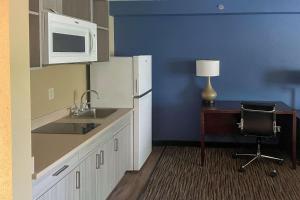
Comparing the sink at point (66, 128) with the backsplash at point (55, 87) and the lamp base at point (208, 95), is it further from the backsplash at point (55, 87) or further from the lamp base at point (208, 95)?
the lamp base at point (208, 95)

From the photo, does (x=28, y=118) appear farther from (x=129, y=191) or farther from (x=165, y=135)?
(x=165, y=135)

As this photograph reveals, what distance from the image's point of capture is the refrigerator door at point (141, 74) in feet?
16.5

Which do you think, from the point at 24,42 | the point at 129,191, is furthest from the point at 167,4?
the point at 24,42

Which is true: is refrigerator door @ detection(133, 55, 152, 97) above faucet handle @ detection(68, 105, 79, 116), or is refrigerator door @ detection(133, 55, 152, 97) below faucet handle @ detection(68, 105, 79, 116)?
above

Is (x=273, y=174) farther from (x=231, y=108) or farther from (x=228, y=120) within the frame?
(x=228, y=120)

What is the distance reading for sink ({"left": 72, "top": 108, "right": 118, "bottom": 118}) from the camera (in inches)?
184

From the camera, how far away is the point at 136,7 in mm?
6219

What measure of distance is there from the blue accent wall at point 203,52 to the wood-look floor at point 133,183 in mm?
1126

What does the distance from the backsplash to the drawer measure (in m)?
0.91

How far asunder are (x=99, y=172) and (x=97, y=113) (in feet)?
4.34

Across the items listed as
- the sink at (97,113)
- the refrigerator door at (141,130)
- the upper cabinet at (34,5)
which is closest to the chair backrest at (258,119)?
the refrigerator door at (141,130)

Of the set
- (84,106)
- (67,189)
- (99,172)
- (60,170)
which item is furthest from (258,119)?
(60,170)

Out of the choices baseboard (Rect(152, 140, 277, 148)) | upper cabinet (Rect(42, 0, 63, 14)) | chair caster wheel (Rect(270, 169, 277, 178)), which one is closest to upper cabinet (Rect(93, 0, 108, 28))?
upper cabinet (Rect(42, 0, 63, 14))

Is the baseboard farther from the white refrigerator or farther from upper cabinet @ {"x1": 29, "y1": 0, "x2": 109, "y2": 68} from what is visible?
upper cabinet @ {"x1": 29, "y1": 0, "x2": 109, "y2": 68}
